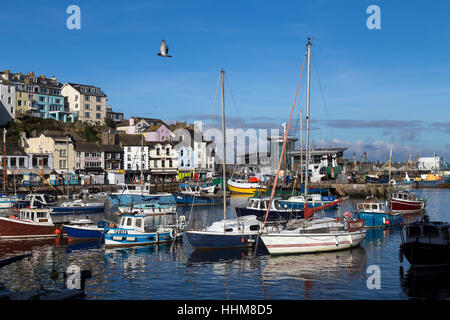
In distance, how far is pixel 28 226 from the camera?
40844mm

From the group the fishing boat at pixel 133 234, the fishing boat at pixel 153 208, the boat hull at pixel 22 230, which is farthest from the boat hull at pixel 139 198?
the fishing boat at pixel 133 234

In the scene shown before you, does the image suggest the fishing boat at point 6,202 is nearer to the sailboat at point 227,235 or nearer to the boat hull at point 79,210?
the boat hull at point 79,210

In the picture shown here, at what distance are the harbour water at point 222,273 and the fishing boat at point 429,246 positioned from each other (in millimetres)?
674

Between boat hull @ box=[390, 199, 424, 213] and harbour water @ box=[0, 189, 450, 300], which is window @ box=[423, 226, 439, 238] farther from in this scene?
boat hull @ box=[390, 199, 424, 213]

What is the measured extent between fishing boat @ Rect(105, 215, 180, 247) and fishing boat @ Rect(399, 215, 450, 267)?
18700 mm

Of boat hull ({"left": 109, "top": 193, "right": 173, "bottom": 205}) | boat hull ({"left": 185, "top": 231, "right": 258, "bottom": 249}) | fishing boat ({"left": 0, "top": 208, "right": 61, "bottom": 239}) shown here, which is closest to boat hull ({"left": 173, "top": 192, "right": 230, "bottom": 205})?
boat hull ({"left": 109, "top": 193, "right": 173, "bottom": 205})

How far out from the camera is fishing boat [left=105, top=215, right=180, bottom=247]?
1470 inches

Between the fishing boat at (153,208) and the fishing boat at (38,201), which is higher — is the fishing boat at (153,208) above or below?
below

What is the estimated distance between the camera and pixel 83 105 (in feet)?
433

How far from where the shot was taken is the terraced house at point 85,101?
132 m
